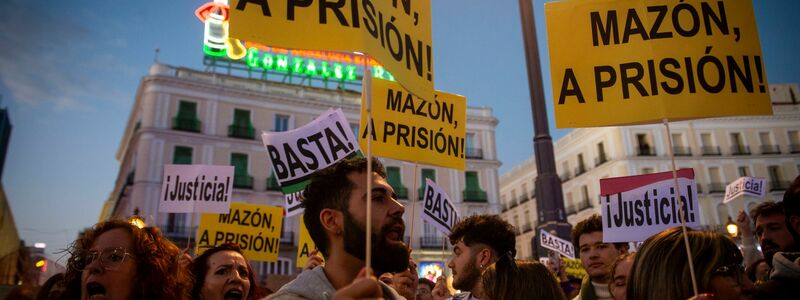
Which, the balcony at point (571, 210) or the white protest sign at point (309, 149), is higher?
the balcony at point (571, 210)

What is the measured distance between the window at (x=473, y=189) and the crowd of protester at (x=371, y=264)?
31.1m

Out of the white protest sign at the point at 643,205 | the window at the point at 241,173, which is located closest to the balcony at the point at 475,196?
the window at the point at 241,173

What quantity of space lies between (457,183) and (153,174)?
57.0 feet

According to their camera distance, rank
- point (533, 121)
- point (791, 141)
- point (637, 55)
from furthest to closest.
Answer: point (791, 141)
point (533, 121)
point (637, 55)

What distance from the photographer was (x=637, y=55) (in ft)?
11.4

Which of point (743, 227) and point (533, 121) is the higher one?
point (533, 121)

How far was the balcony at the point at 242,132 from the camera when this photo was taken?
3127 centimetres

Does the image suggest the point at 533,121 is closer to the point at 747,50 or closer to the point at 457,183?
the point at 747,50

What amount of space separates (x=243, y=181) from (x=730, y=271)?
29.8 m

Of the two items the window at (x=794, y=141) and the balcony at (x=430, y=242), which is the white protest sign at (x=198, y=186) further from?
the window at (x=794, y=141)

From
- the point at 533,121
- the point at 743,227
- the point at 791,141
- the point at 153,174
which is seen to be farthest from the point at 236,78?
the point at 791,141

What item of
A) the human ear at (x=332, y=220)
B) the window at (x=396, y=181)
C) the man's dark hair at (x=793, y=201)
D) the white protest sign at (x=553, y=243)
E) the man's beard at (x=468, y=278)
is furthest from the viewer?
the window at (x=396, y=181)

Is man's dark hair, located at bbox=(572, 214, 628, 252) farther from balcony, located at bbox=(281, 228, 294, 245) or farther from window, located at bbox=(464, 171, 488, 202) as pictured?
window, located at bbox=(464, 171, 488, 202)

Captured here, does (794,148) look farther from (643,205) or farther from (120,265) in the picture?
(120,265)
